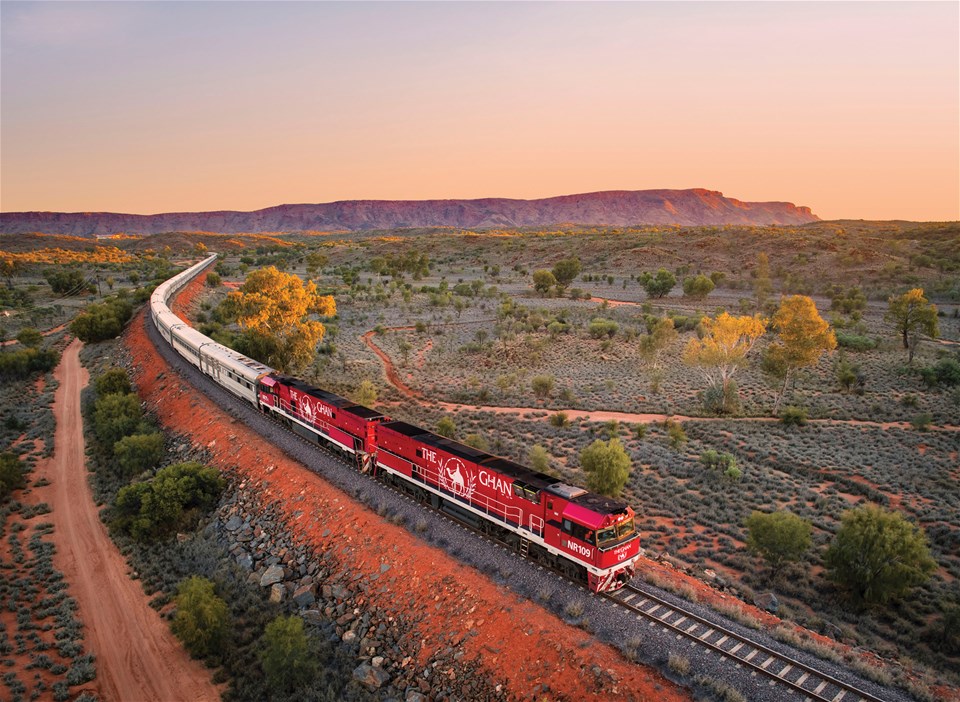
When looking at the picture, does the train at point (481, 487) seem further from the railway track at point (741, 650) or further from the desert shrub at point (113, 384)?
the desert shrub at point (113, 384)

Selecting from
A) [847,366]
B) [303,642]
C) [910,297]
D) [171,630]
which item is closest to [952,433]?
[847,366]

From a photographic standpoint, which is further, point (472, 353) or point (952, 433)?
point (472, 353)

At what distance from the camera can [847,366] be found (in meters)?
49.3

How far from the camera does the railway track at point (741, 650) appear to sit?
13.5 meters

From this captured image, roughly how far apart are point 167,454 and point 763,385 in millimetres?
47827

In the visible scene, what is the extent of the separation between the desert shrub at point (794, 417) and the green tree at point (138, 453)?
4148 cm

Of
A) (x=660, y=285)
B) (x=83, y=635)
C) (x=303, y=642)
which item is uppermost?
(x=660, y=285)

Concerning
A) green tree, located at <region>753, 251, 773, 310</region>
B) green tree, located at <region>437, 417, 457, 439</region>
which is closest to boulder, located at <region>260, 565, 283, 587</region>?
green tree, located at <region>437, 417, 457, 439</region>

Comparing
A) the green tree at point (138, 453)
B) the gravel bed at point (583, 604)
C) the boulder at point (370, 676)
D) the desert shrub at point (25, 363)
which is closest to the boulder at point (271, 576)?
the gravel bed at point (583, 604)

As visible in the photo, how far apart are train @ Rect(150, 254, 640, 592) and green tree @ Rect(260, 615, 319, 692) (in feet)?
23.5

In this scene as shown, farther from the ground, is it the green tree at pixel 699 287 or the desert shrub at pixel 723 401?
the green tree at pixel 699 287

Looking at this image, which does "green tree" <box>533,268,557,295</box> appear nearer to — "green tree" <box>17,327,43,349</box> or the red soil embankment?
"green tree" <box>17,327,43,349</box>

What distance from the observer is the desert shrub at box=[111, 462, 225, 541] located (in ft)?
80.4

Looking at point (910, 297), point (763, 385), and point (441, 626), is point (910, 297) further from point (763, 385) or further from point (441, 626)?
point (441, 626)
